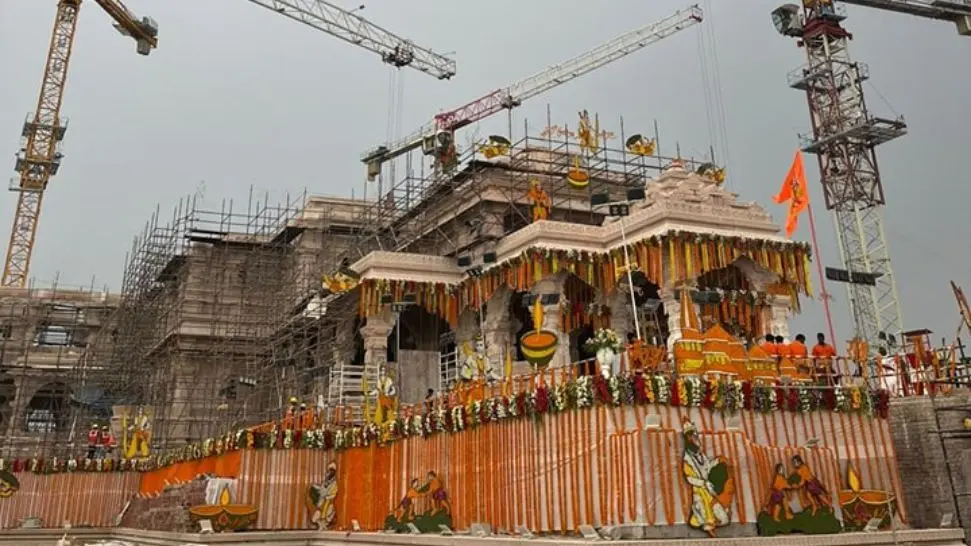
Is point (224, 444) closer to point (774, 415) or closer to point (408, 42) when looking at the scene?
point (774, 415)

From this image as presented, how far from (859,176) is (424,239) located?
23.3m

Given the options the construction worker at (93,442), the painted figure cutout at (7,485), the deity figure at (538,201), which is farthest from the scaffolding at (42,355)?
the deity figure at (538,201)

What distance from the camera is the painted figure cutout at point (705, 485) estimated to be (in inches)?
499

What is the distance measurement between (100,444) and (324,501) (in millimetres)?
15831

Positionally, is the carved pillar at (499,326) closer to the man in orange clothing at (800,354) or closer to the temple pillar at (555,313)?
the temple pillar at (555,313)

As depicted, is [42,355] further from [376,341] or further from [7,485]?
[376,341]

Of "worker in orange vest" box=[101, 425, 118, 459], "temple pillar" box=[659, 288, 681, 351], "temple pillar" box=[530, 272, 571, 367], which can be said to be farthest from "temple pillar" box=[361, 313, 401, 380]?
"worker in orange vest" box=[101, 425, 118, 459]

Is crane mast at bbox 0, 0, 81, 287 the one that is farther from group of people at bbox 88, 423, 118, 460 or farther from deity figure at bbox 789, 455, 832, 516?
deity figure at bbox 789, 455, 832, 516

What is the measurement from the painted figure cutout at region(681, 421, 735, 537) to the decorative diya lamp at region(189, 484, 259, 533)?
40.4 feet

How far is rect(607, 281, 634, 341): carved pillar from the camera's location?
85.4ft

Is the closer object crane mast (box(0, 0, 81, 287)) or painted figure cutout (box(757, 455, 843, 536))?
painted figure cutout (box(757, 455, 843, 536))

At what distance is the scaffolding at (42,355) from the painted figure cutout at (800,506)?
1324 inches

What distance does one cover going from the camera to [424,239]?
1238 inches

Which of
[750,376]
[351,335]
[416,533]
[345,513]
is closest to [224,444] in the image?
[345,513]
